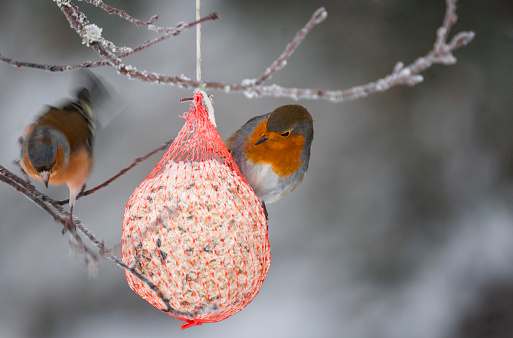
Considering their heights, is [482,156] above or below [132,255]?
above

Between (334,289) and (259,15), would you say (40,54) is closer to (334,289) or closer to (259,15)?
(259,15)

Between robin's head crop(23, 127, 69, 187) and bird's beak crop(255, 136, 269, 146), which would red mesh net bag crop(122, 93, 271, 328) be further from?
robin's head crop(23, 127, 69, 187)

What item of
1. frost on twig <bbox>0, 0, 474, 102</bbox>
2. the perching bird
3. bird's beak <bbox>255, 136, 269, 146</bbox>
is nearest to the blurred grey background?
the perching bird

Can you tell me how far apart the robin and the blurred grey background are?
1.65 m

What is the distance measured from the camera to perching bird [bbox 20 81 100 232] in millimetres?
2129

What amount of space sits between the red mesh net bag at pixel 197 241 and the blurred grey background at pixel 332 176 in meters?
2.04

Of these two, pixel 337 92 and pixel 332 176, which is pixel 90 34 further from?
pixel 332 176

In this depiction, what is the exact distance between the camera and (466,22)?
3.72m

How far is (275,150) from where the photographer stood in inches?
85.2

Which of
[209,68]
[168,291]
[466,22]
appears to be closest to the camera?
[168,291]

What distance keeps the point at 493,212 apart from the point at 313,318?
166 cm

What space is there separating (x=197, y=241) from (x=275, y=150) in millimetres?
600

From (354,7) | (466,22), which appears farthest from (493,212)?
(354,7)

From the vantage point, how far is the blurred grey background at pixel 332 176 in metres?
3.81
